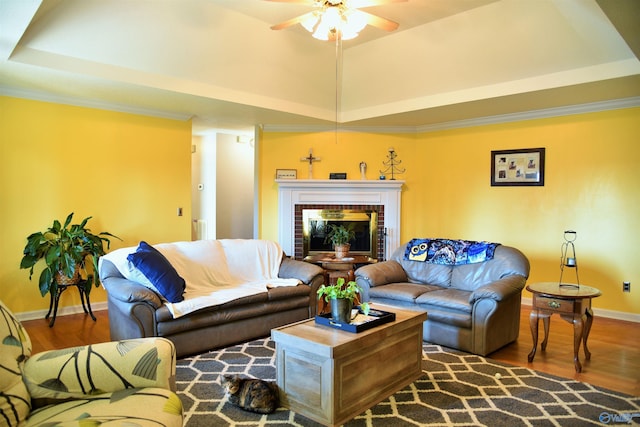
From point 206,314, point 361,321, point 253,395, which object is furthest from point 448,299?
point 206,314

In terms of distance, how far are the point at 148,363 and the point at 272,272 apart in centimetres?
281

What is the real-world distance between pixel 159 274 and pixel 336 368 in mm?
1842

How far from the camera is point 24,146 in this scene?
4.81 m

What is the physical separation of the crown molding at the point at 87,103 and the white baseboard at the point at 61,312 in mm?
2338

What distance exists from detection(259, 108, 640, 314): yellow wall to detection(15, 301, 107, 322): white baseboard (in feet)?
8.26

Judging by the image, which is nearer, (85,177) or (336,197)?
(85,177)

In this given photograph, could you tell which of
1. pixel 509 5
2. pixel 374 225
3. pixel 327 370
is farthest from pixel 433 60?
pixel 327 370

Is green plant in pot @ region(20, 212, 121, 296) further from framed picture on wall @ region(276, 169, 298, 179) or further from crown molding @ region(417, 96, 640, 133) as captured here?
crown molding @ region(417, 96, 640, 133)

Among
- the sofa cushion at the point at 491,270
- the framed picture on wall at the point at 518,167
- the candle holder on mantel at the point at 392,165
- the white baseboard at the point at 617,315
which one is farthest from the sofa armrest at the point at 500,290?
the candle holder on mantel at the point at 392,165

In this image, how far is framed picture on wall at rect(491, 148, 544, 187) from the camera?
18.6 ft

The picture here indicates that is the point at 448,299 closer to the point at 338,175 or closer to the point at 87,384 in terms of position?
the point at 87,384

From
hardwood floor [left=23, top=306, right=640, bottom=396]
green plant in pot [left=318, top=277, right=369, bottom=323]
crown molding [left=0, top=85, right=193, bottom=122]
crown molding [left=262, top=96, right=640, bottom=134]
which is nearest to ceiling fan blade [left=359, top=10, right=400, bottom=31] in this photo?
green plant in pot [left=318, top=277, right=369, bottom=323]

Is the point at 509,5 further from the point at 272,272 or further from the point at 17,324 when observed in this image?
the point at 17,324

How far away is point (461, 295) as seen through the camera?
4.04 m
